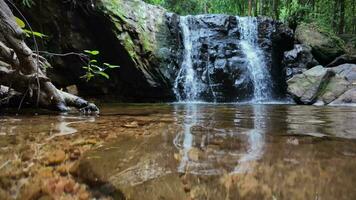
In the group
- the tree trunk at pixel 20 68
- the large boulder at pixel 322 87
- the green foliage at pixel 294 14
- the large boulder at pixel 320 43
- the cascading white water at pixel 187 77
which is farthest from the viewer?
the green foliage at pixel 294 14

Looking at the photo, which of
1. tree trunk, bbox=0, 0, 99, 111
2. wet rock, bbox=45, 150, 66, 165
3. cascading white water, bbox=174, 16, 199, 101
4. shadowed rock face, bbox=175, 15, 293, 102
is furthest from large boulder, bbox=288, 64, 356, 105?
wet rock, bbox=45, 150, 66, 165

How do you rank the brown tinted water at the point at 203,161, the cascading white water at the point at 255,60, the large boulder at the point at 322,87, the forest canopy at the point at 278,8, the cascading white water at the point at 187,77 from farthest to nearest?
the forest canopy at the point at 278,8
the cascading white water at the point at 255,60
the cascading white water at the point at 187,77
the large boulder at the point at 322,87
the brown tinted water at the point at 203,161

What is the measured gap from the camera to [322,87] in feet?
26.8

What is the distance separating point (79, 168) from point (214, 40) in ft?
32.1

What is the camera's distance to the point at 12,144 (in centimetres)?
186

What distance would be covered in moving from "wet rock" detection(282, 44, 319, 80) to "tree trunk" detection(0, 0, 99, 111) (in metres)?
7.85

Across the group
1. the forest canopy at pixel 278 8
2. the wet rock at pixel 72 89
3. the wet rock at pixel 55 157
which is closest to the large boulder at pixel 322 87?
the forest canopy at pixel 278 8

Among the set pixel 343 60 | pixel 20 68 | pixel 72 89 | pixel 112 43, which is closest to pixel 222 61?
pixel 112 43

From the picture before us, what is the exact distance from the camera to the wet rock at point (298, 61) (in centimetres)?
1038

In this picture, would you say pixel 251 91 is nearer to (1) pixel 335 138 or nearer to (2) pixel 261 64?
(2) pixel 261 64

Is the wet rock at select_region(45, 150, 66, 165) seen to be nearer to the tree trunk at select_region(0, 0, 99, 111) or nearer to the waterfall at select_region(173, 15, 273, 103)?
the tree trunk at select_region(0, 0, 99, 111)

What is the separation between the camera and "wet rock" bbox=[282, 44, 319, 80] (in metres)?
10.4

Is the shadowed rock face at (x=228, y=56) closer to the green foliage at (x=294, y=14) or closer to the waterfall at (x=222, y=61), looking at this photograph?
the waterfall at (x=222, y=61)

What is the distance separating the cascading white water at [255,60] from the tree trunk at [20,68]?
6.60 meters
